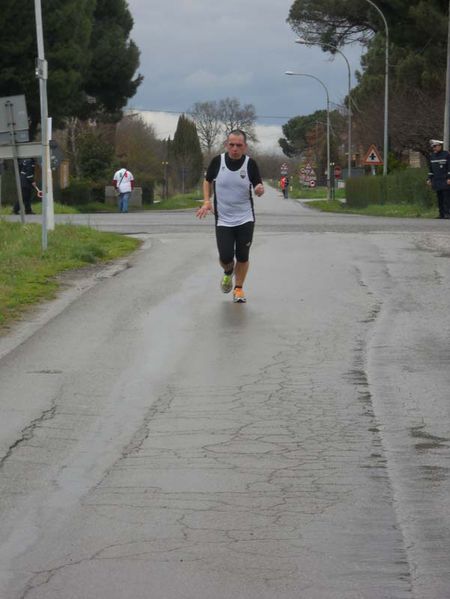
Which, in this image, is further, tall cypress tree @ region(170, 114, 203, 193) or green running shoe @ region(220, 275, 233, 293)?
tall cypress tree @ region(170, 114, 203, 193)

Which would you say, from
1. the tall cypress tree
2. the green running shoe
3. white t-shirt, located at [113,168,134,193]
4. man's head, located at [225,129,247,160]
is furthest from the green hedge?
the tall cypress tree

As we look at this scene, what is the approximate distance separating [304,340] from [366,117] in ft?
180

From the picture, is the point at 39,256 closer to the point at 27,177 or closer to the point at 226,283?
the point at 226,283

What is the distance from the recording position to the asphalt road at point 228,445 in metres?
4.91

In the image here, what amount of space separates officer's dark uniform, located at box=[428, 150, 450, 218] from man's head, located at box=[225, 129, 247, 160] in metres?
14.5

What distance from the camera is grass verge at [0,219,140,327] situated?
13211mm

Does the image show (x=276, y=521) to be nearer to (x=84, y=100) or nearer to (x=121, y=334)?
(x=121, y=334)

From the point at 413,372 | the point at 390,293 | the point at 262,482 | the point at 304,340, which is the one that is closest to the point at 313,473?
the point at 262,482

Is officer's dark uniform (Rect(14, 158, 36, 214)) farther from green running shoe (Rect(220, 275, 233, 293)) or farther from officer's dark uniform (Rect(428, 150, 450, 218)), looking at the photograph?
green running shoe (Rect(220, 275, 233, 293))

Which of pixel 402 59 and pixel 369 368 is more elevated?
pixel 402 59

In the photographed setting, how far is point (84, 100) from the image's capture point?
63.3m

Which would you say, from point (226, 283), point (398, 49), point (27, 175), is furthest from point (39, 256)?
point (398, 49)

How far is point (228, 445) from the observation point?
6965 mm

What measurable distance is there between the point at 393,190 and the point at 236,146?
31972 millimetres
